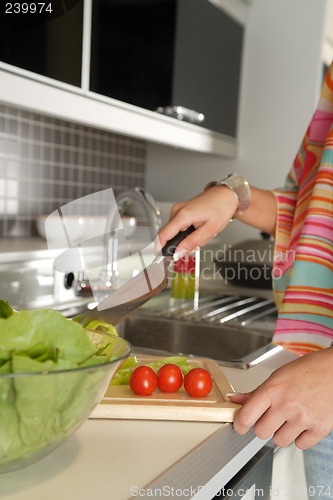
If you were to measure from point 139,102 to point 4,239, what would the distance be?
1.95ft

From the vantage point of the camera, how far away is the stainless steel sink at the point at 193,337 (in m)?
1.41

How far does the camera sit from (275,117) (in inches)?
97.0

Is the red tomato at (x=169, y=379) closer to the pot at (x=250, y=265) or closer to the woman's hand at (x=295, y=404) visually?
the woman's hand at (x=295, y=404)

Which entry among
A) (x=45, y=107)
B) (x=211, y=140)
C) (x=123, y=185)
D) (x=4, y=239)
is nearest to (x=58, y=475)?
(x=45, y=107)

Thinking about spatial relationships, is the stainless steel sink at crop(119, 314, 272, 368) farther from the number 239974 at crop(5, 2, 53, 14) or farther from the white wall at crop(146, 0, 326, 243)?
the white wall at crop(146, 0, 326, 243)

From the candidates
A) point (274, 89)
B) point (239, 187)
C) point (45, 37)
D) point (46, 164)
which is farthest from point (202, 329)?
point (274, 89)

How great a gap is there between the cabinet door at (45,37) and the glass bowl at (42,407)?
96cm

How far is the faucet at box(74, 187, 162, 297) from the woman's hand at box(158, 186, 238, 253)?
13.5 inches

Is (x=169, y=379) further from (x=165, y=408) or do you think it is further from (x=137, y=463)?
(x=137, y=463)

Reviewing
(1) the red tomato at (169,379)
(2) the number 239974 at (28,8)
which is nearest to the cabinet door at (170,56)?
(2) the number 239974 at (28,8)

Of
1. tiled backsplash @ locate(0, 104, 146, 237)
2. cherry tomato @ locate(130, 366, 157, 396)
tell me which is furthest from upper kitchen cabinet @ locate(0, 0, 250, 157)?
cherry tomato @ locate(130, 366, 157, 396)

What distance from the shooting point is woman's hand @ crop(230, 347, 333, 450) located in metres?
0.65

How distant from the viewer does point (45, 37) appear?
1381mm

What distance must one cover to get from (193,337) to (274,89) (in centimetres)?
137
